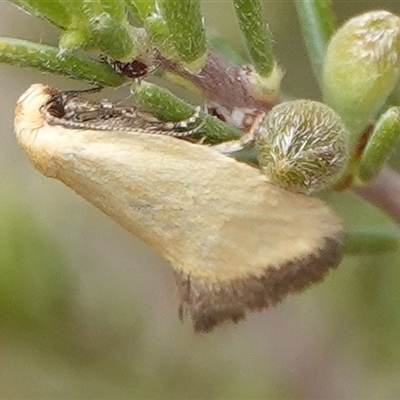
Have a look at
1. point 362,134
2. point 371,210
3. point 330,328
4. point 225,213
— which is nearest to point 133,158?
point 225,213

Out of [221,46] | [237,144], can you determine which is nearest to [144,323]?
[221,46]

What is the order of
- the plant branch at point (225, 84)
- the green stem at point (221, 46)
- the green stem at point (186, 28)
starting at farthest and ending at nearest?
the green stem at point (221, 46) < the plant branch at point (225, 84) < the green stem at point (186, 28)

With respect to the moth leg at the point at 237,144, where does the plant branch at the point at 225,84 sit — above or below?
above

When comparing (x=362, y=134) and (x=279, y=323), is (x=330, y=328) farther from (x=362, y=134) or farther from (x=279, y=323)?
(x=362, y=134)

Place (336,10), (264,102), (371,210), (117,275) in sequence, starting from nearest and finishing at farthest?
(264,102) < (371,210) < (336,10) < (117,275)

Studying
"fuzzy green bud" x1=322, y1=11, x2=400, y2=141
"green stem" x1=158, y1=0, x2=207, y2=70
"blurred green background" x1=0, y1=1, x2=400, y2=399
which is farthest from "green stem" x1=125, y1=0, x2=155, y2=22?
"blurred green background" x1=0, y1=1, x2=400, y2=399

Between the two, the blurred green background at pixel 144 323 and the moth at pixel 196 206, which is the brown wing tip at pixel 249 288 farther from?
the blurred green background at pixel 144 323

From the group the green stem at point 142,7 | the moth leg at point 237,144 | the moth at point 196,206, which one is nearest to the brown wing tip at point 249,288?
the moth at point 196,206

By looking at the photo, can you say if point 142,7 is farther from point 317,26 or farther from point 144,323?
point 144,323
